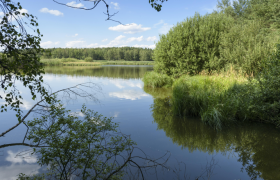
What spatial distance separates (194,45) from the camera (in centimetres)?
1688

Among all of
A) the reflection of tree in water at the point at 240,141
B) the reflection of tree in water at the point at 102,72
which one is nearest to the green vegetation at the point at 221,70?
the reflection of tree in water at the point at 240,141

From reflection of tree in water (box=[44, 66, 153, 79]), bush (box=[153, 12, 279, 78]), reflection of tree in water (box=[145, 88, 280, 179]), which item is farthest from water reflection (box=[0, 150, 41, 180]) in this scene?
reflection of tree in water (box=[44, 66, 153, 79])

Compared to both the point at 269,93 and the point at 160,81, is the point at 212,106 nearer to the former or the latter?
the point at 269,93

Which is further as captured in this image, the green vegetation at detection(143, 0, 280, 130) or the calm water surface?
the green vegetation at detection(143, 0, 280, 130)

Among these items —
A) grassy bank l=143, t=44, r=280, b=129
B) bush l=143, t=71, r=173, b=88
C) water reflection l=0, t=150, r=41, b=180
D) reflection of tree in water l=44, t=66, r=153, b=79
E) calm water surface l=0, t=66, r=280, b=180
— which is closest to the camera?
water reflection l=0, t=150, r=41, b=180

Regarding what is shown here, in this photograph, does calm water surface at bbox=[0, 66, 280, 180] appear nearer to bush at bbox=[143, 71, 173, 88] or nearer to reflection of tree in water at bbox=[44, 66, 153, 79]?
bush at bbox=[143, 71, 173, 88]

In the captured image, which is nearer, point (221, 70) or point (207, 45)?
point (221, 70)

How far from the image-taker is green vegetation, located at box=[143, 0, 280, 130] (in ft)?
22.4

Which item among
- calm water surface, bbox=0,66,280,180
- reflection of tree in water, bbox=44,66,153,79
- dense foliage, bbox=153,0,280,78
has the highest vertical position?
dense foliage, bbox=153,0,280,78

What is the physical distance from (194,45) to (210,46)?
146 centimetres

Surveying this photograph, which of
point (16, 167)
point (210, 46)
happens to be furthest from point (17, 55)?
point (210, 46)

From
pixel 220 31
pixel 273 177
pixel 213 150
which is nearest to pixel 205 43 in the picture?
pixel 220 31

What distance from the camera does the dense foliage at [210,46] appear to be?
1359 centimetres

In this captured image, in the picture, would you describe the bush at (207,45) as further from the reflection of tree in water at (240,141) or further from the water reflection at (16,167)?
the water reflection at (16,167)
